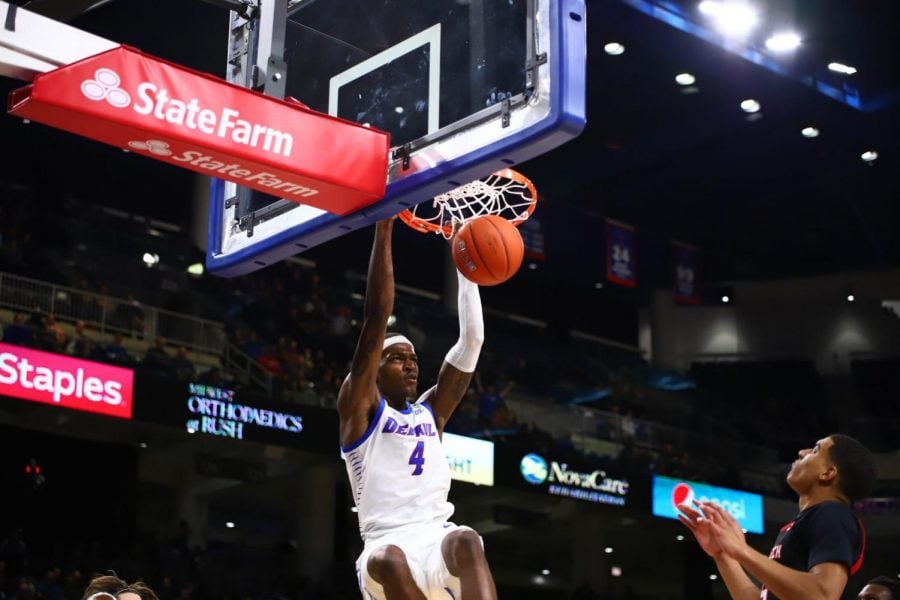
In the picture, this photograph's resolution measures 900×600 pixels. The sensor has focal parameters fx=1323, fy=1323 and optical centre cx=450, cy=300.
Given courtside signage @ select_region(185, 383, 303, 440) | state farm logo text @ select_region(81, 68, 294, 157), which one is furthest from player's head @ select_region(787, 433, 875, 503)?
courtside signage @ select_region(185, 383, 303, 440)

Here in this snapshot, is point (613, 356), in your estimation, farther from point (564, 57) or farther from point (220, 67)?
point (564, 57)

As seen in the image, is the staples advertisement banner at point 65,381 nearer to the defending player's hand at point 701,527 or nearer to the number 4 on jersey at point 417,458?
the number 4 on jersey at point 417,458

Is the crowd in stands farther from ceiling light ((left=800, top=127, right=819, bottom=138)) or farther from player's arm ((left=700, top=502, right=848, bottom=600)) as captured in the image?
player's arm ((left=700, top=502, right=848, bottom=600))

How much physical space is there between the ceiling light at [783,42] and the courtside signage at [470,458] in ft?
22.0

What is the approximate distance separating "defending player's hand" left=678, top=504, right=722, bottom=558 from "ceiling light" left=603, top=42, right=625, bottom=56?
1444 centimetres

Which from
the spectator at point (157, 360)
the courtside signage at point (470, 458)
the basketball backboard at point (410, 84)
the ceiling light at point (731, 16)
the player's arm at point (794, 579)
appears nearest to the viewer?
the player's arm at point (794, 579)

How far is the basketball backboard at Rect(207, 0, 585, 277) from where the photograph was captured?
471cm

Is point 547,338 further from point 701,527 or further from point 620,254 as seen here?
point 701,527

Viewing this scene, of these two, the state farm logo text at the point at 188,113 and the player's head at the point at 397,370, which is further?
the player's head at the point at 397,370

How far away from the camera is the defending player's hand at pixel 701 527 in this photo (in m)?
3.88

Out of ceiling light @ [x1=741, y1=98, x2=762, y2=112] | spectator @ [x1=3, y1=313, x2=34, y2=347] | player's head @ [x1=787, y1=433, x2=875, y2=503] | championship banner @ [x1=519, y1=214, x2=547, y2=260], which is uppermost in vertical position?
ceiling light @ [x1=741, y1=98, x2=762, y2=112]

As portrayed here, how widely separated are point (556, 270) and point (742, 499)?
714 cm

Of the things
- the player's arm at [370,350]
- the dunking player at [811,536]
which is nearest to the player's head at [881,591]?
the dunking player at [811,536]

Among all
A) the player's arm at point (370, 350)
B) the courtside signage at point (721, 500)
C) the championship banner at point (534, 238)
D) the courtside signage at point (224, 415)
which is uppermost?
the championship banner at point (534, 238)
